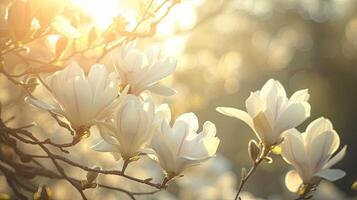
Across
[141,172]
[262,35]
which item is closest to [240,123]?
[262,35]

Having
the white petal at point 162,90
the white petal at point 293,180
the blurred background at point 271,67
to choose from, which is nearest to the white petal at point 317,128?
the white petal at point 293,180

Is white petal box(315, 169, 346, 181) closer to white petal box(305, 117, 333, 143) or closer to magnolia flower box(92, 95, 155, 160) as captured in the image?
white petal box(305, 117, 333, 143)

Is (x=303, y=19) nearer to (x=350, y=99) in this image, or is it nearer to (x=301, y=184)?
(x=350, y=99)

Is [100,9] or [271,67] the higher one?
[100,9]

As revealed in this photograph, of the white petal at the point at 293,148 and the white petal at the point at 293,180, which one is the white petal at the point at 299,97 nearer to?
the white petal at the point at 293,148

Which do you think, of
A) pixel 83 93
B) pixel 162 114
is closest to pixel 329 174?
pixel 162 114

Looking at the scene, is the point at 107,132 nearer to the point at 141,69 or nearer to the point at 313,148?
the point at 141,69
